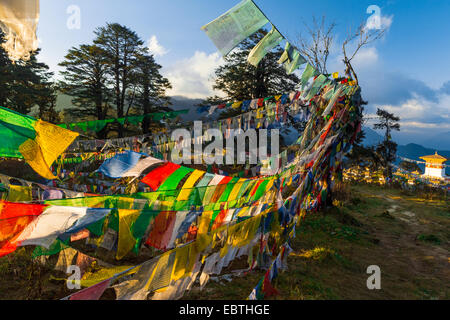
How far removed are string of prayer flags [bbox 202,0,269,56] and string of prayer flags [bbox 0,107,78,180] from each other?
3508mm

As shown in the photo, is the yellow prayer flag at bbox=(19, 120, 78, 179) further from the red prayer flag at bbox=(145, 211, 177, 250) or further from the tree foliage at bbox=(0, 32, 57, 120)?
the tree foliage at bbox=(0, 32, 57, 120)

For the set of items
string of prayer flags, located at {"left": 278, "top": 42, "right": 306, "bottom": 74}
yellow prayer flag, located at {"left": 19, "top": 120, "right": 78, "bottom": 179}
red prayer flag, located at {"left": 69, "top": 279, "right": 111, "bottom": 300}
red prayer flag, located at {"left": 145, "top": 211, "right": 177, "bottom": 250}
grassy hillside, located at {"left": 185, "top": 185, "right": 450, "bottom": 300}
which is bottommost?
grassy hillside, located at {"left": 185, "top": 185, "right": 450, "bottom": 300}

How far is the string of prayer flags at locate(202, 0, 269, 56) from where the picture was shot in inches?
198

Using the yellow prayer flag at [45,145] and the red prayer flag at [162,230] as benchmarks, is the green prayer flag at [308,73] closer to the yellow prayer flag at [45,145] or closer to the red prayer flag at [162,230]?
the red prayer flag at [162,230]

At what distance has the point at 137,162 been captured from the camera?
451 centimetres

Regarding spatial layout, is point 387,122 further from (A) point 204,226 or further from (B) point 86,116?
(B) point 86,116

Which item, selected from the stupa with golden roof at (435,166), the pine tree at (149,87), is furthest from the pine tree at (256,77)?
the stupa with golden roof at (435,166)

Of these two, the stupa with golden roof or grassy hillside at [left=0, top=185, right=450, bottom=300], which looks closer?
grassy hillside at [left=0, top=185, right=450, bottom=300]

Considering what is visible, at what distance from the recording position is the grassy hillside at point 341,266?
4480 mm

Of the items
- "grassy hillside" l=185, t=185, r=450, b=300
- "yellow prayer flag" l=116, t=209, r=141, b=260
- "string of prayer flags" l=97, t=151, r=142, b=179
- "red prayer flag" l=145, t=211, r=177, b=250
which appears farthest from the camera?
"grassy hillside" l=185, t=185, r=450, b=300

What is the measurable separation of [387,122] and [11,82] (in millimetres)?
39106

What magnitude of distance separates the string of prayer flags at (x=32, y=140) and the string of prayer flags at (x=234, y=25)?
3508 mm

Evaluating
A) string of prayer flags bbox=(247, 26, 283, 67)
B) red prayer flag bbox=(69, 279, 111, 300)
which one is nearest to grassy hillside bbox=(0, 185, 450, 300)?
red prayer flag bbox=(69, 279, 111, 300)
